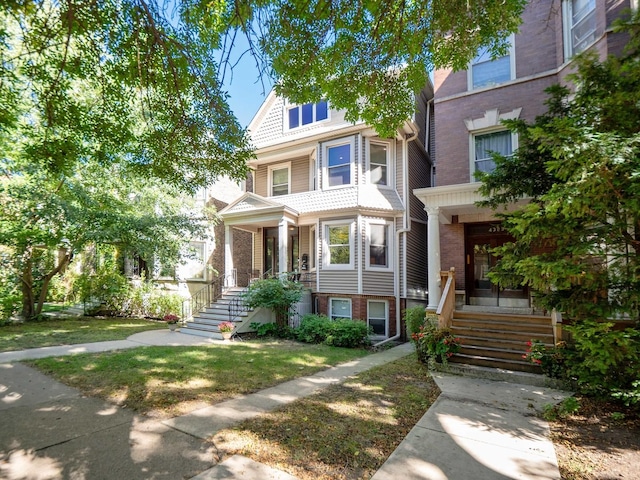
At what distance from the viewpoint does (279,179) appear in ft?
51.4

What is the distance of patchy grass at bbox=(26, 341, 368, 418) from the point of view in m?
5.34

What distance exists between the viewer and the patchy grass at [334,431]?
3.55 metres

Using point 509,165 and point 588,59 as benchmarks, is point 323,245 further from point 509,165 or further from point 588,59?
point 588,59

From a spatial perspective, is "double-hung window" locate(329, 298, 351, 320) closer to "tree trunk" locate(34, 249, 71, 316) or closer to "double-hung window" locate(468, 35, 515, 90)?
"double-hung window" locate(468, 35, 515, 90)

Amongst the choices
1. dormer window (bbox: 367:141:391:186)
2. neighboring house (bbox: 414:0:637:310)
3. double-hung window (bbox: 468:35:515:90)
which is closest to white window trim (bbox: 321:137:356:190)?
dormer window (bbox: 367:141:391:186)

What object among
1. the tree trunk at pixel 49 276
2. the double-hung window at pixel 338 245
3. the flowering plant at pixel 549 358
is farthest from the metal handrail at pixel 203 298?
the flowering plant at pixel 549 358

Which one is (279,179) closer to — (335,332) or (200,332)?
(200,332)

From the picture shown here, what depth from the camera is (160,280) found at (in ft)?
56.5

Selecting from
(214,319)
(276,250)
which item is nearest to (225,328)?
(214,319)

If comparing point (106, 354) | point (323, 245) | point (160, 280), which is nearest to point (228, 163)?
point (106, 354)

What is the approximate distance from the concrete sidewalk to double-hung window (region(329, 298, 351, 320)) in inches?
270

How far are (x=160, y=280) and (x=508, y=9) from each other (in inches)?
667

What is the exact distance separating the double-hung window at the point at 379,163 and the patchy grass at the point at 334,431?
8.58 meters

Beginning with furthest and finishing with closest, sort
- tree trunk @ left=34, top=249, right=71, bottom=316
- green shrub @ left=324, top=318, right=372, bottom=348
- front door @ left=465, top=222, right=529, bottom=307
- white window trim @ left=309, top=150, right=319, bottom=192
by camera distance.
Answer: white window trim @ left=309, top=150, right=319, bottom=192 → tree trunk @ left=34, top=249, right=71, bottom=316 → green shrub @ left=324, top=318, right=372, bottom=348 → front door @ left=465, top=222, right=529, bottom=307
